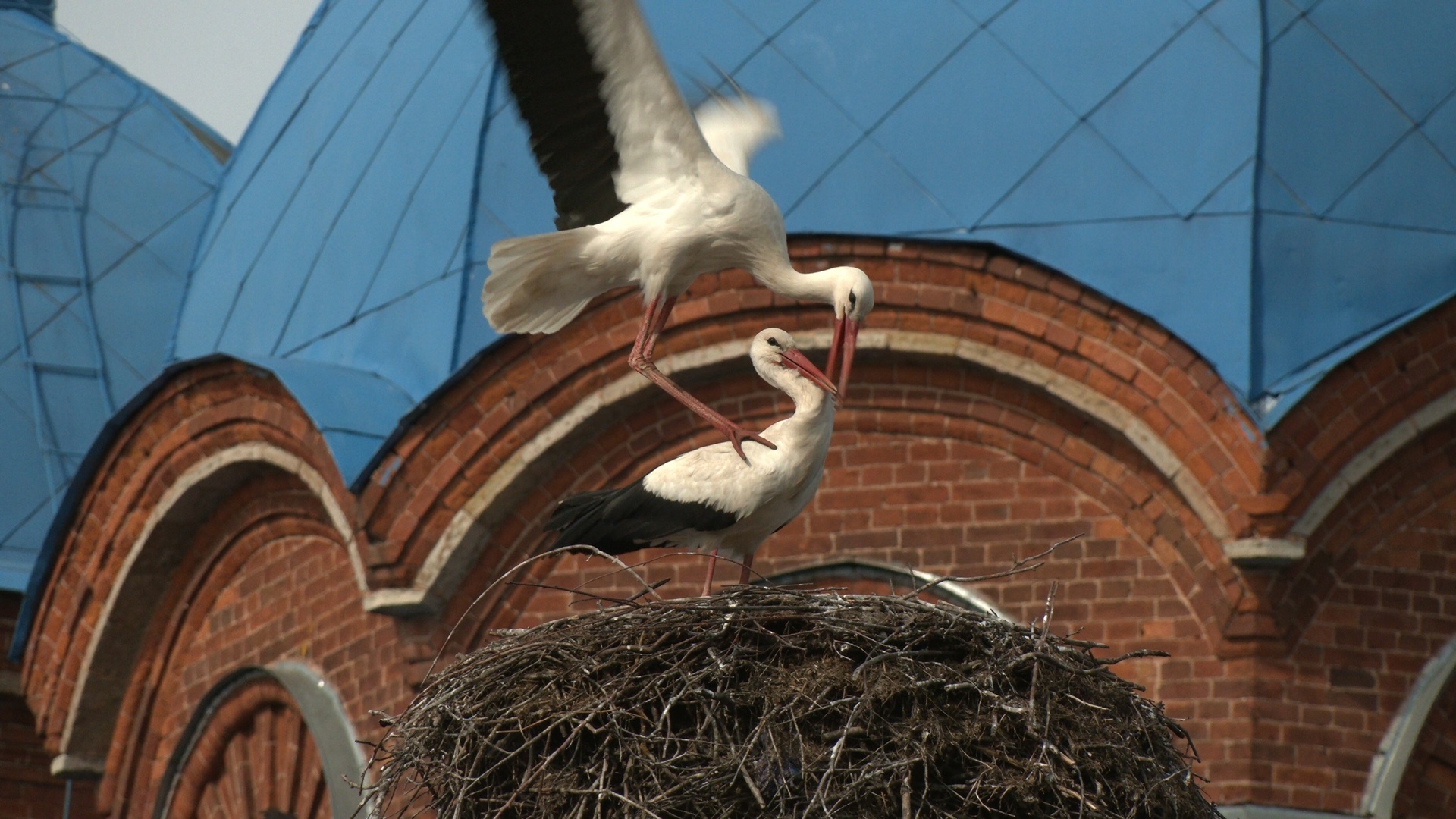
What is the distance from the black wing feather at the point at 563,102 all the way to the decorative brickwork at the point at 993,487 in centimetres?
153

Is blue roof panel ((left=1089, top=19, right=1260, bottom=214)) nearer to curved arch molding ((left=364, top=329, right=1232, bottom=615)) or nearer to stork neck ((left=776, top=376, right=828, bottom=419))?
curved arch molding ((left=364, top=329, right=1232, bottom=615))

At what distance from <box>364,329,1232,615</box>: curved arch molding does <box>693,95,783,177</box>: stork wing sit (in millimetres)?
1079

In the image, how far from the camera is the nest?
6652 mm

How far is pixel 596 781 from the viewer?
6738 mm

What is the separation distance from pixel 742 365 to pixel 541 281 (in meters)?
2.14

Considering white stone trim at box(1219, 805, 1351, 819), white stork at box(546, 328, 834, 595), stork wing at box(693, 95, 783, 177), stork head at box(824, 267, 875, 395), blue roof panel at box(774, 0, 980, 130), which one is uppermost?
blue roof panel at box(774, 0, 980, 130)

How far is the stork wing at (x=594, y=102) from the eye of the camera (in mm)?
7699

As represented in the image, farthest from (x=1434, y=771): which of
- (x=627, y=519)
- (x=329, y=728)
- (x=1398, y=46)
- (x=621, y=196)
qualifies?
(x=329, y=728)

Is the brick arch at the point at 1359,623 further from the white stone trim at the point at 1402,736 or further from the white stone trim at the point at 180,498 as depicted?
the white stone trim at the point at 180,498

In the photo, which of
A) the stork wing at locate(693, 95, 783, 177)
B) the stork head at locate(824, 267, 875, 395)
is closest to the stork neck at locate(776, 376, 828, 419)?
the stork head at locate(824, 267, 875, 395)

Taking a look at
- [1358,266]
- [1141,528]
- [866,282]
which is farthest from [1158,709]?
[1358,266]

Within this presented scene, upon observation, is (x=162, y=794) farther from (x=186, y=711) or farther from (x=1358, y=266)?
(x=1358, y=266)

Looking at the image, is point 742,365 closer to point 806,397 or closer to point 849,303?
point 849,303

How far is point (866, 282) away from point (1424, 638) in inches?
130
